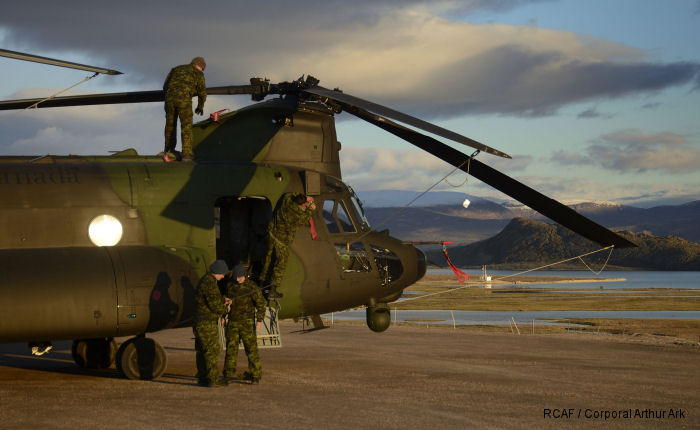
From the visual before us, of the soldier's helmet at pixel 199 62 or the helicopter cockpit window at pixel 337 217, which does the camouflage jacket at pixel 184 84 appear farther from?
the helicopter cockpit window at pixel 337 217

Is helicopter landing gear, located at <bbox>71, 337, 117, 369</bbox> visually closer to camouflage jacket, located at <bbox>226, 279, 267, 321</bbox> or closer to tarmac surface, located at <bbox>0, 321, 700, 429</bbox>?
tarmac surface, located at <bbox>0, 321, 700, 429</bbox>

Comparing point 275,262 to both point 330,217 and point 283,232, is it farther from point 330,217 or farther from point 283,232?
point 330,217

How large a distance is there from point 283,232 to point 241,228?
1.60m

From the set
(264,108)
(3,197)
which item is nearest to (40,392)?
(3,197)

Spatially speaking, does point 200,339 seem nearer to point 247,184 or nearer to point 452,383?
point 247,184

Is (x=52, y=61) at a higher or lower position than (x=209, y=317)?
higher

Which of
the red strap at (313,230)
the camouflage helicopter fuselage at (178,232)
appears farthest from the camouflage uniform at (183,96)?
the red strap at (313,230)

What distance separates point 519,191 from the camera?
14.3 m

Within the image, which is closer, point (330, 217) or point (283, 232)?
point (283, 232)

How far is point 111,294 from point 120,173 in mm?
2743

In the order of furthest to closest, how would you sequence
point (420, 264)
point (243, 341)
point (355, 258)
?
point (420, 264), point (355, 258), point (243, 341)

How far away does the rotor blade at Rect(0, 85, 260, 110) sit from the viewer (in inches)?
582

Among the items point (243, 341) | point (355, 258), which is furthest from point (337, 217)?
point (243, 341)

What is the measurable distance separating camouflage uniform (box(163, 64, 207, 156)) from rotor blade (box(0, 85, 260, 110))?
398mm
